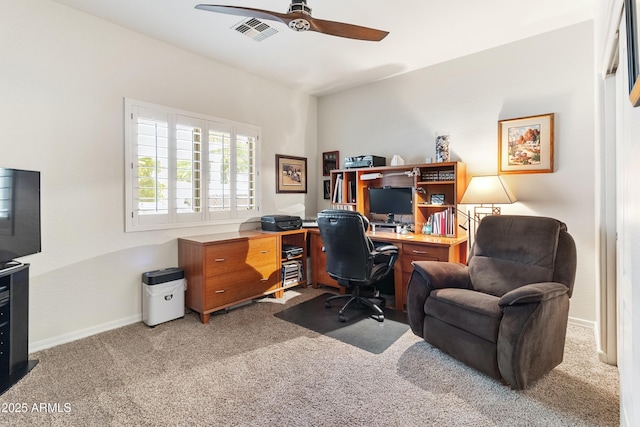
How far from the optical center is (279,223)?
375cm

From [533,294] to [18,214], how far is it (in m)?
3.38

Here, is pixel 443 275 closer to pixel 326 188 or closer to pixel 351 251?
pixel 351 251

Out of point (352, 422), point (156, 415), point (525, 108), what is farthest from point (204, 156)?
point (525, 108)

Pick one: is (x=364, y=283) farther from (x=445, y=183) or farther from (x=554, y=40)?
(x=554, y=40)

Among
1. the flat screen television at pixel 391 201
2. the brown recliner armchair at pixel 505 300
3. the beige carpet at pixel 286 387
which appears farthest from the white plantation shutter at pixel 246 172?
the brown recliner armchair at pixel 505 300

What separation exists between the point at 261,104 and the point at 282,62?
2.20ft

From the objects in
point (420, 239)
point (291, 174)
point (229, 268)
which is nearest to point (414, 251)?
point (420, 239)

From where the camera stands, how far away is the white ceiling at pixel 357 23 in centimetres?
254

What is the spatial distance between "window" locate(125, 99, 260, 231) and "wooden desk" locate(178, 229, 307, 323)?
13.9 inches

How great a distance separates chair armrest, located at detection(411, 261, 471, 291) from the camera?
2438 millimetres

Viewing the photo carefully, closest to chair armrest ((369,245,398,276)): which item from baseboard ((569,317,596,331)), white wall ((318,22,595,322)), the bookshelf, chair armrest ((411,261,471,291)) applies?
chair armrest ((411,261,471,291))

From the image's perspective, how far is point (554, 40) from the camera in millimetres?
2924

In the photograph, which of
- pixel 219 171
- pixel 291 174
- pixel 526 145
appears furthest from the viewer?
pixel 291 174

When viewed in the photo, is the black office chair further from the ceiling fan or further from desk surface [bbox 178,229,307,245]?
the ceiling fan
